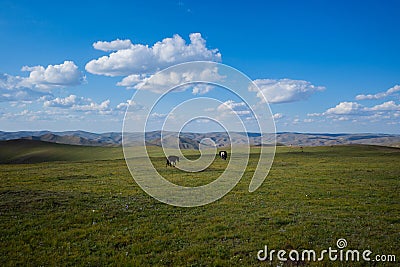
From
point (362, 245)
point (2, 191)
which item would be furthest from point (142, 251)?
point (2, 191)

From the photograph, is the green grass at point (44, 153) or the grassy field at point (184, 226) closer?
the grassy field at point (184, 226)

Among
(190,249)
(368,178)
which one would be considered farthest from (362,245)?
(368,178)

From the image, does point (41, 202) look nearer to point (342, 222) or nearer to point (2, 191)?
point (2, 191)

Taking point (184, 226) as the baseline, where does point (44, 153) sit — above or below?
above

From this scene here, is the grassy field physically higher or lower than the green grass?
lower

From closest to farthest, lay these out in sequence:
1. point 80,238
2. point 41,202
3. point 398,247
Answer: point 398,247 < point 80,238 < point 41,202

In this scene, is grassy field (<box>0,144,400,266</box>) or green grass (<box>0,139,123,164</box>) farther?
green grass (<box>0,139,123,164</box>)

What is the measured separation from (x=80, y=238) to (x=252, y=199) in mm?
12496

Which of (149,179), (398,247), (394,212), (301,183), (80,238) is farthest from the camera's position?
(149,179)

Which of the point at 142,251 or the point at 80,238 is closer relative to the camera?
the point at 142,251

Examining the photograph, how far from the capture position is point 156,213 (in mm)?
18266

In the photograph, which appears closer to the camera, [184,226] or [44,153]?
[184,226]

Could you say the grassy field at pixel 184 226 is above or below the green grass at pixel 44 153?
below

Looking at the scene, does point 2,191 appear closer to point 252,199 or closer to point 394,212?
point 252,199
